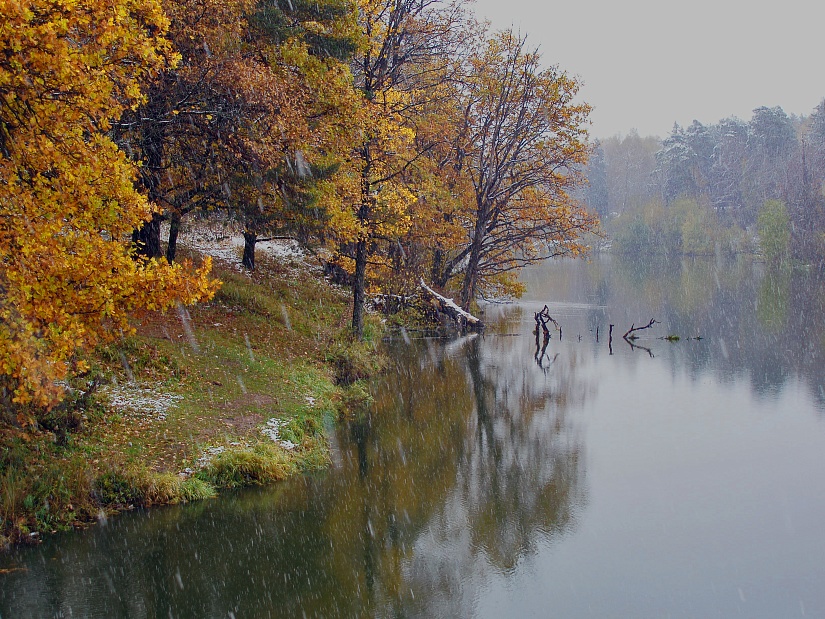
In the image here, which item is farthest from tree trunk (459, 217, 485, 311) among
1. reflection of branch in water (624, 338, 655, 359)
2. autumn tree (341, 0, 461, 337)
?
autumn tree (341, 0, 461, 337)

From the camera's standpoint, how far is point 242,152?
54.0 feet

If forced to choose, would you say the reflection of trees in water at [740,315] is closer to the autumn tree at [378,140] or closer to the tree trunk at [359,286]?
the tree trunk at [359,286]

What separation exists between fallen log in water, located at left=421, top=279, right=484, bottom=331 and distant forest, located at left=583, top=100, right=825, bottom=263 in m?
42.7

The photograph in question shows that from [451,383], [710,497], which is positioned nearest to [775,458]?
[710,497]

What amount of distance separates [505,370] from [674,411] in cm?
679

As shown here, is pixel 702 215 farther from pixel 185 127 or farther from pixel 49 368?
pixel 49 368

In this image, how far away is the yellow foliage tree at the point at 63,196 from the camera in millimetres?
8680

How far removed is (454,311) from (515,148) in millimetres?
8538

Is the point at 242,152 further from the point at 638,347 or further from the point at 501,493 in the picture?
the point at 638,347

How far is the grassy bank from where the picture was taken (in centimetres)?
1133

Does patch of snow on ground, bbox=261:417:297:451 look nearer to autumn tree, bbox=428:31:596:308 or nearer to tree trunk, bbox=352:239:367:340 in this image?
tree trunk, bbox=352:239:367:340

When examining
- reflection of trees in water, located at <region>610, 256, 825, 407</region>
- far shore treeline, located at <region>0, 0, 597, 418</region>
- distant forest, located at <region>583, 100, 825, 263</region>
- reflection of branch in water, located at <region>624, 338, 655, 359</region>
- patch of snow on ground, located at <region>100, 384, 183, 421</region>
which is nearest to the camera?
far shore treeline, located at <region>0, 0, 597, 418</region>

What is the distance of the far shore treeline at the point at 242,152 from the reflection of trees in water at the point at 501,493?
5.43 meters

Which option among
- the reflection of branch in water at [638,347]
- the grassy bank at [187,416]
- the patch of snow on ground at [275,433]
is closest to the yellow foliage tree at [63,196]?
the grassy bank at [187,416]
